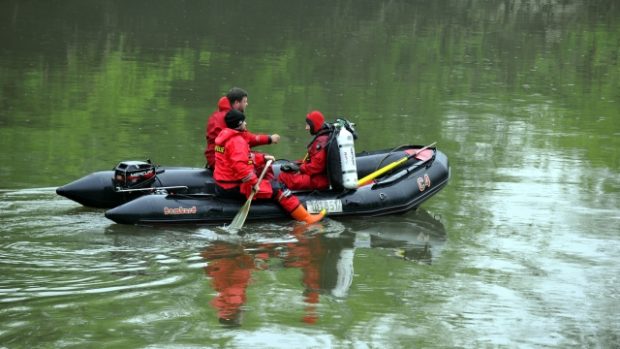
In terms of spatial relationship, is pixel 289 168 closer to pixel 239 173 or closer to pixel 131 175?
pixel 239 173

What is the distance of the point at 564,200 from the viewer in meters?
11.0

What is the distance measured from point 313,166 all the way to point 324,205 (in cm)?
42

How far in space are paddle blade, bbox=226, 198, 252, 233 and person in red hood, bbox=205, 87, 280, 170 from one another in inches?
26.0

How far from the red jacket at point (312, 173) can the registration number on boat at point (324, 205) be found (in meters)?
0.26

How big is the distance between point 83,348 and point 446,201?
208 inches

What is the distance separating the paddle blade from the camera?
369 inches

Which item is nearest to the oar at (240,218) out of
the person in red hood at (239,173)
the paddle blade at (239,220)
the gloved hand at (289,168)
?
the paddle blade at (239,220)

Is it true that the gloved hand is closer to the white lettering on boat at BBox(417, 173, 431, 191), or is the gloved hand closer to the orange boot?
the orange boot

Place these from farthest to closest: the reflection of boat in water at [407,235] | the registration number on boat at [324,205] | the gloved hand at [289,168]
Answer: the gloved hand at [289,168] < the registration number on boat at [324,205] < the reflection of boat in water at [407,235]

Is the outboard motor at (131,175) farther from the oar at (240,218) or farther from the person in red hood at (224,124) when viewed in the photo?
the oar at (240,218)

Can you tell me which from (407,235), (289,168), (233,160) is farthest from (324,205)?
(233,160)

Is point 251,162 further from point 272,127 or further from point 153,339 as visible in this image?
point 272,127

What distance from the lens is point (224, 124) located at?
1006 centimetres

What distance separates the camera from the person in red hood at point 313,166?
32.5 feet
